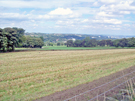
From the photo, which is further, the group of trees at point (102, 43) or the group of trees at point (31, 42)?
the group of trees at point (102, 43)

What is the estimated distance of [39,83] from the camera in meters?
12.9

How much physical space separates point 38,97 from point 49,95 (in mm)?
808

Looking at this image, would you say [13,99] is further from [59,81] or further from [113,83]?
[113,83]

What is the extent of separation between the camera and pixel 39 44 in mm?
92125

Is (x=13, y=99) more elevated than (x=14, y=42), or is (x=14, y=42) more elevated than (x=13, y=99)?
Result: (x=14, y=42)

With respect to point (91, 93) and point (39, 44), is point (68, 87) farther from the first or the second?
point (39, 44)

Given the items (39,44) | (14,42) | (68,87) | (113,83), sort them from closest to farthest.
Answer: (68,87), (113,83), (14,42), (39,44)

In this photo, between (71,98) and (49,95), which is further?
(49,95)

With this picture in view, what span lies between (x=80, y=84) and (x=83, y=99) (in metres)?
3.44

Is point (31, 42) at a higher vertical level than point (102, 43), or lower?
higher

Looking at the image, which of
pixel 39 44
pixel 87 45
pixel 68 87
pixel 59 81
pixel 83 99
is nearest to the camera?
pixel 83 99

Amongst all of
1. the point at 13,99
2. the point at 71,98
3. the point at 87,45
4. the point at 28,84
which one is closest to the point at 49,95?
the point at 71,98

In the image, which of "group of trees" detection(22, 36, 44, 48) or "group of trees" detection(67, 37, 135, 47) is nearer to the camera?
"group of trees" detection(22, 36, 44, 48)

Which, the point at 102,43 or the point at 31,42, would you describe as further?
the point at 102,43
